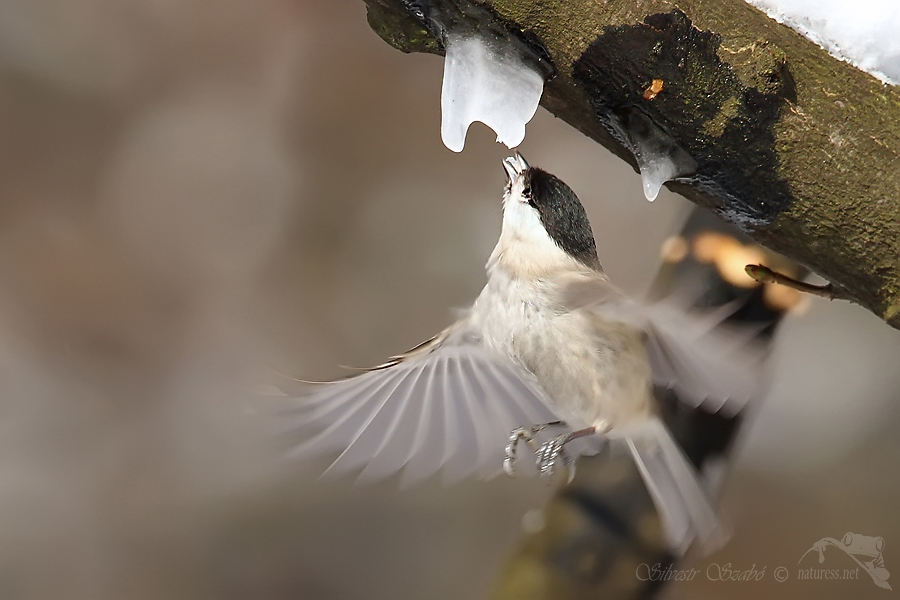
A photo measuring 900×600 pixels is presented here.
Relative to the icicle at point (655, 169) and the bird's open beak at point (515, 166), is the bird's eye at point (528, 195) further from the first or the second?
the icicle at point (655, 169)

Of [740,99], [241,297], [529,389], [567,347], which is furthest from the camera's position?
[241,297]

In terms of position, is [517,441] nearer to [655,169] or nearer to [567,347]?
[567,347]

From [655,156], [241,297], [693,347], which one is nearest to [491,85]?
[655,156]

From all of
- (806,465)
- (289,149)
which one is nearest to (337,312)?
(289,149)

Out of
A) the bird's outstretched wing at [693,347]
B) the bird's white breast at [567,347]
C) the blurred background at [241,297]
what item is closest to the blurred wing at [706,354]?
the bird's outstretched wing at [693,347]

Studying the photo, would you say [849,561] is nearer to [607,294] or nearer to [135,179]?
[607,294]
